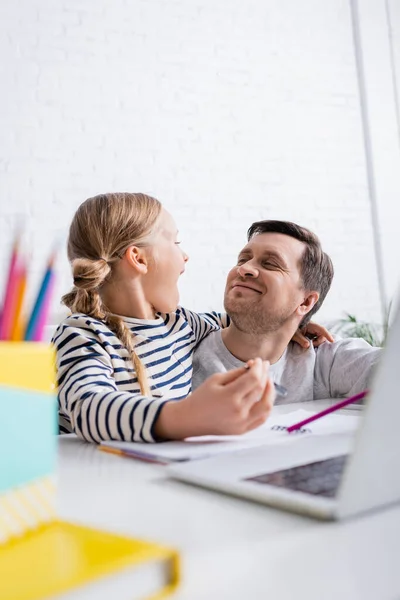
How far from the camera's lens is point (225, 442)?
73cm

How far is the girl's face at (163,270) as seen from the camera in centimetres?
135

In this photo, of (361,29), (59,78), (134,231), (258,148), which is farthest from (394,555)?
(361,29)

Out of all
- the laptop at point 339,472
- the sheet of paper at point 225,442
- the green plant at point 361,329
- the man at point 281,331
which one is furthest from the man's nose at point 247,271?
the green plant at point 361,329

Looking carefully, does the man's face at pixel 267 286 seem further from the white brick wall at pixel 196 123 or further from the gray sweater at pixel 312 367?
the white brick wall at pixel 196 123

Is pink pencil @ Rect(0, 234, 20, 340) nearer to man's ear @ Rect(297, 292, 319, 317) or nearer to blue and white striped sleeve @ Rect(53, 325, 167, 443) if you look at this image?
blue and white striped sleeve @ Rect(53, 325, 167, 443)

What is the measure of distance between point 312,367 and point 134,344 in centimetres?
41

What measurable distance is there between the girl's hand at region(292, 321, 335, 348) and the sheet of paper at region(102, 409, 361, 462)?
654mm

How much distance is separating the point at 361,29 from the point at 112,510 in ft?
14.1

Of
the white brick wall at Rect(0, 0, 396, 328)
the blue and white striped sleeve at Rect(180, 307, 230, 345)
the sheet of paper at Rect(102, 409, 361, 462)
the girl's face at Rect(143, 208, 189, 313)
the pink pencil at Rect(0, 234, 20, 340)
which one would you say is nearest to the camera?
the pink pencil at Rect(0, 234, 20, 340)

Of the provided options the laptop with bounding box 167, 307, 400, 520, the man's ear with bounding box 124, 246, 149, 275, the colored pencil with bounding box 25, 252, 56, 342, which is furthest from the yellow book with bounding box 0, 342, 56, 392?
the man's ear with bounding box 124, 246, 149, 275

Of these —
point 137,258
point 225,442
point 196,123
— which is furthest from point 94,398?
point 196,123

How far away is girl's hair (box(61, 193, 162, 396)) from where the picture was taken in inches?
49.0

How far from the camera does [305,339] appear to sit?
5.03ft

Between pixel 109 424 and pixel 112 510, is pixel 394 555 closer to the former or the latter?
pixel 112 510
